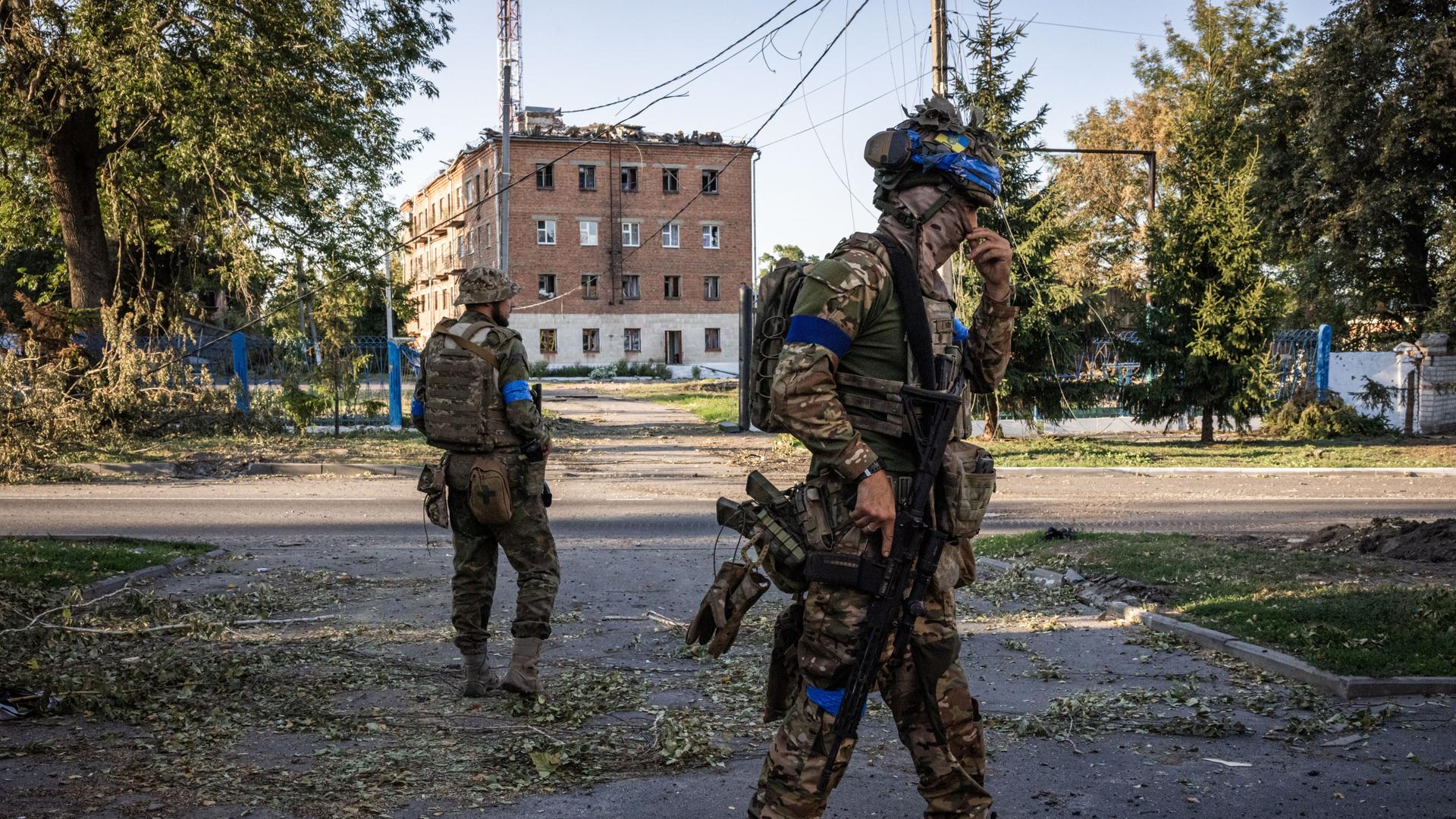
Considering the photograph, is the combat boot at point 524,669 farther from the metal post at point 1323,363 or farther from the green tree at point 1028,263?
the metal post at point 1323,363

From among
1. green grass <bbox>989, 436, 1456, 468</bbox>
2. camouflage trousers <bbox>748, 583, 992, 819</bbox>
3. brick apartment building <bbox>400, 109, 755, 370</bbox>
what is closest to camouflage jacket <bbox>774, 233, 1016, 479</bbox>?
camouflage trousers <bbox>748, 583, 992, 819</bbox>

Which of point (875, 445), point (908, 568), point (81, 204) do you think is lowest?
point (908, 568)

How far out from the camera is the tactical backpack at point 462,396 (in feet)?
18.0

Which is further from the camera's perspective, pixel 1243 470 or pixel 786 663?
pixel 1243 470

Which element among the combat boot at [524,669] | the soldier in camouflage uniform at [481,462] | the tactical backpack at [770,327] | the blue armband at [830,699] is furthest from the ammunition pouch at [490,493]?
the blue armband at [830,699]

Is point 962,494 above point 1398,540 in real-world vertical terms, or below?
above

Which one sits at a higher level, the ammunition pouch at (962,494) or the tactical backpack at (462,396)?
the tactical backpack at (462,396)

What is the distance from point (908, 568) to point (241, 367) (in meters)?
20.4

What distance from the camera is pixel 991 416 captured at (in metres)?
20.2

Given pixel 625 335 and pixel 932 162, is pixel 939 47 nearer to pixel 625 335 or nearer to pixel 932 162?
pixel 932 162

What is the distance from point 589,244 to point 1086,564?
54.8 m

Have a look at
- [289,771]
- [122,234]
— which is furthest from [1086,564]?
[122,234]

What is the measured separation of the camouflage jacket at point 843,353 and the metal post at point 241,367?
1980 cm

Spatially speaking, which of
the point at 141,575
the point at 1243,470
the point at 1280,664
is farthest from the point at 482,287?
the point at 1243,470
